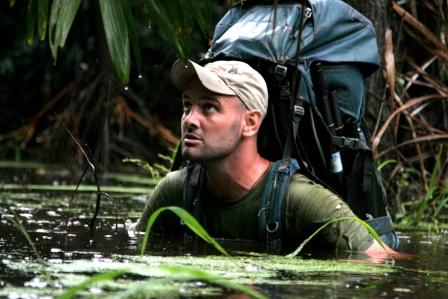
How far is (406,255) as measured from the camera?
410cm

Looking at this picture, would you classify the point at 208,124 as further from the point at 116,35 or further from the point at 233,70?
the point at 116,35

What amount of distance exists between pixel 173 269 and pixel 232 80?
2014 mm

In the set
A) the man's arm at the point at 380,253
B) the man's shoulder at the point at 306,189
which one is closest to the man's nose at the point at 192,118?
the man's shoulder at the point at 306,189

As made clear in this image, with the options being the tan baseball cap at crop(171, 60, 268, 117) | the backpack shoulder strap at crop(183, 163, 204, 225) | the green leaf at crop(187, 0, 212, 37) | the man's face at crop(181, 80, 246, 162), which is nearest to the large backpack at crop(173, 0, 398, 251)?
the tan baseball cap at crop(171, 60, 268, 117)

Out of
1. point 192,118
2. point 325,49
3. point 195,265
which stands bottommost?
point 195,265

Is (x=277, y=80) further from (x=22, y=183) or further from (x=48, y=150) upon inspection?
(x=48, y=150)

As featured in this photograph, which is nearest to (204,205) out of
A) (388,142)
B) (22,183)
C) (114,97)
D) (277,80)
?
(277,80)

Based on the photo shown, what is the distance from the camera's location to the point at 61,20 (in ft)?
9.84

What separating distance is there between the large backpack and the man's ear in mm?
114

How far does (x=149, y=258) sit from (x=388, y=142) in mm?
2459

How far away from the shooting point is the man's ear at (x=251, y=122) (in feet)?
14.0

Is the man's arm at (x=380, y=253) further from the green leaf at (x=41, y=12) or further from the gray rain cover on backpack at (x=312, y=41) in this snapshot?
the green leaf at (x=41, y=12)

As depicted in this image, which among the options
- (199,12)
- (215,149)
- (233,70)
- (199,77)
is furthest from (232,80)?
(199,12)

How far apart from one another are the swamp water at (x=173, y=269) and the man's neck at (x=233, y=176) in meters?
0.33
